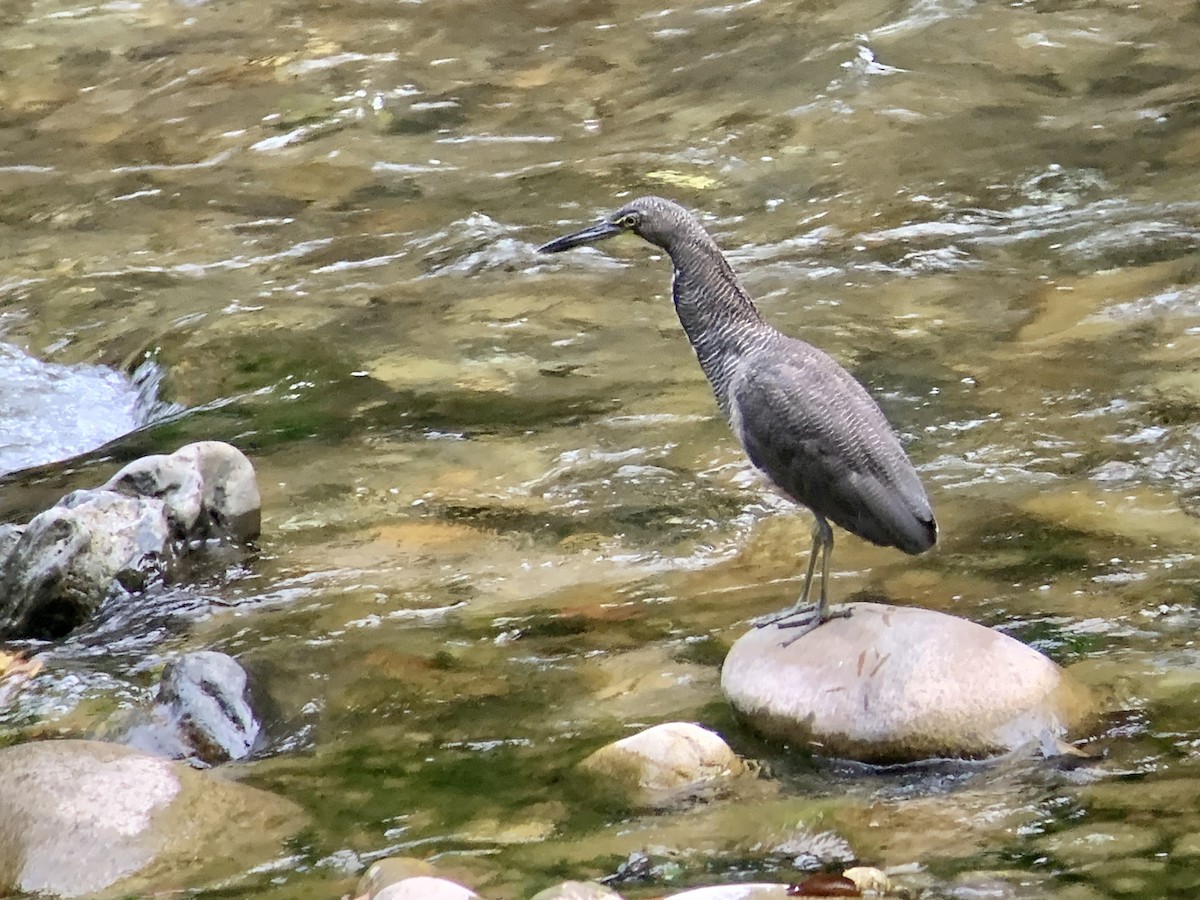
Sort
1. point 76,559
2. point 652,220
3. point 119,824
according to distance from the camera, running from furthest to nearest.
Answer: point 76,559
point 652,220
point 119,824

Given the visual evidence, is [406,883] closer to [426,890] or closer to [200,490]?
[426,890]

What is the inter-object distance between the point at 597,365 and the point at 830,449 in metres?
3.23

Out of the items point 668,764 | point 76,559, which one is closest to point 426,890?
point 668,764

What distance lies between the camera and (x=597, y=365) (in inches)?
307

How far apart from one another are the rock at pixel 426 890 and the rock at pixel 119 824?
0.71 meters

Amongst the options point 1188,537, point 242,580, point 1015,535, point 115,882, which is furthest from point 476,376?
point 115,882

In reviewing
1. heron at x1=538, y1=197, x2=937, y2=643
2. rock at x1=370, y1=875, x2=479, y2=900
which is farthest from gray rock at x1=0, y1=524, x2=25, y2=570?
rock at x1=370, y1=875, x2=479, y2=900

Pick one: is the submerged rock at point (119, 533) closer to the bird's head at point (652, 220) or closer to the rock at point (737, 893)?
the bird's head at point (652, 220)

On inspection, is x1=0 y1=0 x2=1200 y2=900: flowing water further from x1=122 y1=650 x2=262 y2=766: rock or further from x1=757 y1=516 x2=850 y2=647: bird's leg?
x1=757 y1=516 x2=850 y2=647: bird's leg

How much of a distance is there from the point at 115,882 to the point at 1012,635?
8.65 feet

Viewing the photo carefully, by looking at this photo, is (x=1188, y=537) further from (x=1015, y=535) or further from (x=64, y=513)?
(x=64, y=513)

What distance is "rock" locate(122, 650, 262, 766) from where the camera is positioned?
4641 mm

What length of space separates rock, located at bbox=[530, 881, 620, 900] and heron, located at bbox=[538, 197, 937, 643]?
1.30m

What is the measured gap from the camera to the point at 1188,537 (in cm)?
542
